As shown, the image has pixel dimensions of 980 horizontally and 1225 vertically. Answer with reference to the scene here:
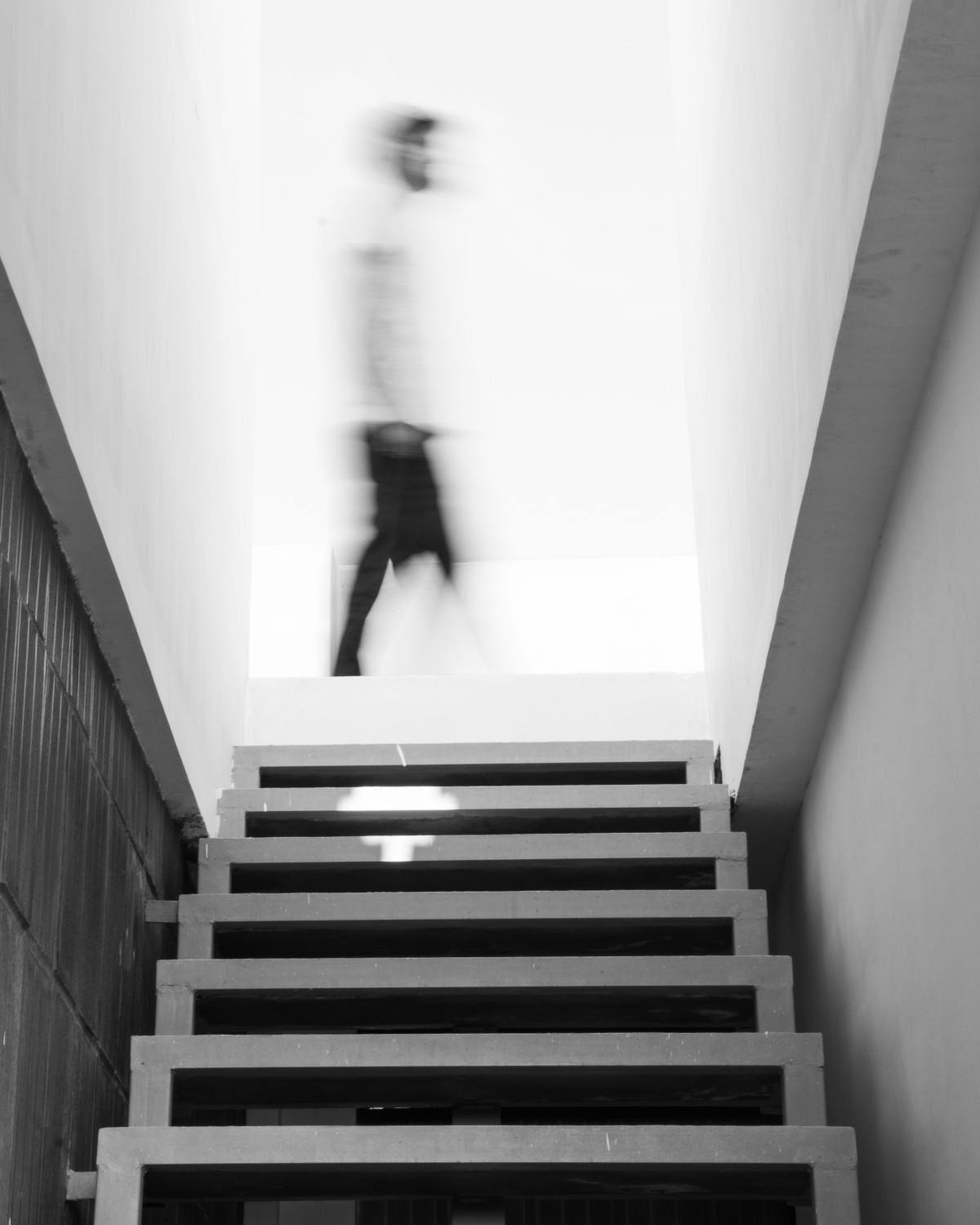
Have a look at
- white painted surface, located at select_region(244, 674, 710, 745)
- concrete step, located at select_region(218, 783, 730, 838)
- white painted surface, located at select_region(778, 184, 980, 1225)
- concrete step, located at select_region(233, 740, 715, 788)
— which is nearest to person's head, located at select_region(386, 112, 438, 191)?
white painted surface, located at select_region(244, 674, 710, 745)

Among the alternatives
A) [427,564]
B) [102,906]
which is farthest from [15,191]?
[427,564]

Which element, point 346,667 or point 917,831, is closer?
point 917,831

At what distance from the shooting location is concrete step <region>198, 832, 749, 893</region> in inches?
155

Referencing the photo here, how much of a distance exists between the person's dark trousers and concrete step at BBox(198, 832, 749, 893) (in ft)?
5.14

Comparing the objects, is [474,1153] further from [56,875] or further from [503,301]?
[503,301]

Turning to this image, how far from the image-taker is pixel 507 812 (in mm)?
4180

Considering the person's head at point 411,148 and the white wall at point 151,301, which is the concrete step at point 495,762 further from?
the person's head at point 411,148

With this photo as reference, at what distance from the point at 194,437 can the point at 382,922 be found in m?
1.36

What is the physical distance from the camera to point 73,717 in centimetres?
303

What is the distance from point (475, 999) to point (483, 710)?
1389 mm

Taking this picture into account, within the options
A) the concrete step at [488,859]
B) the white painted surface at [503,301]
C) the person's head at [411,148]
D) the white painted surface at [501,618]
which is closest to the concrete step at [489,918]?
the concrete step at [488,859]

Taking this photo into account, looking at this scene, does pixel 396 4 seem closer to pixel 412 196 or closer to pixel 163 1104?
pixel 412 196

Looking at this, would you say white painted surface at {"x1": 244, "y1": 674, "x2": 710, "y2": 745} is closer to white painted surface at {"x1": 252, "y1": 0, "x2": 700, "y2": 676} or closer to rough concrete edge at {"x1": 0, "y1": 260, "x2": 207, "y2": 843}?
white painted surface at {"x1": 252, "y1": 0, "x2": 700, "y2": 676}

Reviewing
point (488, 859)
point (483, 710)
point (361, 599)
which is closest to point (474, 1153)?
point (488, 859)
